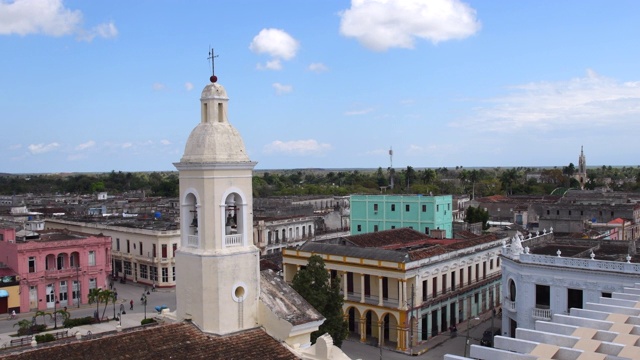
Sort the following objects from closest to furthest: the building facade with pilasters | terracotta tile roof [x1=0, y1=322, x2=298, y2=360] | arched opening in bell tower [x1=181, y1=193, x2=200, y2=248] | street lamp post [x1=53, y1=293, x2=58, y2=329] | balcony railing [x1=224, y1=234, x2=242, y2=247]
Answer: terracotta tile roof [x1=0, y1=322, x2=298, y2=360] < balcony railing [x1=224, y1=234, x2=242, y2=247] < arched opening in bell tower [x1=181, y1=193, x2=200, y2=248] < the building facade with pilasters < street lamp post [x1=53, y1=293, x2=58, y2=329]

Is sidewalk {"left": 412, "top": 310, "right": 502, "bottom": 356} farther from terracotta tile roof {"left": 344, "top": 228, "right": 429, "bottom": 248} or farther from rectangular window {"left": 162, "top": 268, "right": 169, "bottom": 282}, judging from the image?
rectangular window {"left": 162, "top": 268, "right": 169, "bottom": 282}

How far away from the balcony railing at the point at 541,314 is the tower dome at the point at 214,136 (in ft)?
60.3

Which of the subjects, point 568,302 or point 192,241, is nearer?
point 192,241

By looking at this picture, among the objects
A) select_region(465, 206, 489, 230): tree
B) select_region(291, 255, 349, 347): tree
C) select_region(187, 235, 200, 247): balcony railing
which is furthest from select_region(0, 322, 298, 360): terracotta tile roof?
select_region(465, 206, 489, 230): tree

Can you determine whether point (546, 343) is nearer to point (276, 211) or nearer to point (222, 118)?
point (222, 118)

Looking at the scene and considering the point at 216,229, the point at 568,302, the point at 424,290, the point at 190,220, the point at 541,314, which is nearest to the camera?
the point at 216,229

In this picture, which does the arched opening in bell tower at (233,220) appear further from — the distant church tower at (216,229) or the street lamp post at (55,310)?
the street lamp post at (55,310)

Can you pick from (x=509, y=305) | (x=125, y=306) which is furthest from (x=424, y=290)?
(x=125, y=306)

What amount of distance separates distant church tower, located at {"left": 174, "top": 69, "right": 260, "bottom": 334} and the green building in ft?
120

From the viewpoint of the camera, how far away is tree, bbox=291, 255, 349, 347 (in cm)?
2716

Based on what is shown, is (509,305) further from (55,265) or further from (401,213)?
(55,265)

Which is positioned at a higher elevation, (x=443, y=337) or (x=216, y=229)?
(x=216, y=229)

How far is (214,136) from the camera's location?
16750 millimetres

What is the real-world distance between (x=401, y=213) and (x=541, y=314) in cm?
2598
